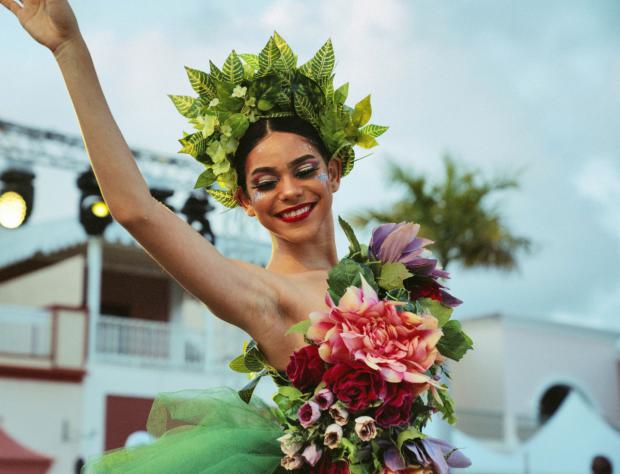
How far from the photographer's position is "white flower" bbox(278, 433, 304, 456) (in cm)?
201

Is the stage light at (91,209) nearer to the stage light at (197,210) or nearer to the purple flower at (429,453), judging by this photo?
the stage light at (197,210)

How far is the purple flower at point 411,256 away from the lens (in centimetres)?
229

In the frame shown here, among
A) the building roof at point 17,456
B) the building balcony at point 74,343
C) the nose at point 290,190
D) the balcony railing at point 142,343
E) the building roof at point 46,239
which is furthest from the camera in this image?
the building roof at point 46,239

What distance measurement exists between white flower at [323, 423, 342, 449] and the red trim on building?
1341cm

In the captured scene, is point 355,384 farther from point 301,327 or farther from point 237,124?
point 237,124

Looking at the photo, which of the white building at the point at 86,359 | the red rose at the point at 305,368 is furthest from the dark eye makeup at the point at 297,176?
the white building at the point at 86,359

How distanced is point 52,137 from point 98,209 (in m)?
1.60

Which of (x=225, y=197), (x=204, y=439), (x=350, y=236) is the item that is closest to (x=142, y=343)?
(x=225, y=197)

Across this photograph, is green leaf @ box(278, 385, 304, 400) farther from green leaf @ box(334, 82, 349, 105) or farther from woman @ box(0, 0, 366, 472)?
green leaf @ box(334, 82, 349, 105)

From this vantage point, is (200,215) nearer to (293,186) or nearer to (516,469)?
(293,186)

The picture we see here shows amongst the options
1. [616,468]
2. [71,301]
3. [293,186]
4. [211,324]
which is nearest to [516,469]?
[616,468]

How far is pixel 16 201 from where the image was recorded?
8.85 meters

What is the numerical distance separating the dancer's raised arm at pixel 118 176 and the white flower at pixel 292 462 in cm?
32

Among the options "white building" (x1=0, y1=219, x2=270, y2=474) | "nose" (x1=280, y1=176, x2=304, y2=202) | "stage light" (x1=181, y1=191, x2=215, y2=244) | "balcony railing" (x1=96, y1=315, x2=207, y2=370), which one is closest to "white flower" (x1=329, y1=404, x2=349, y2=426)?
"nose" (x1=280, y1=176, x2=304, y2=202)
